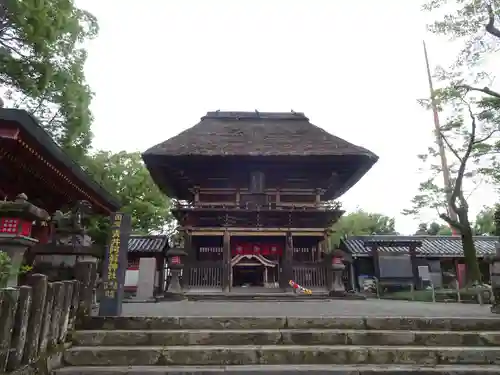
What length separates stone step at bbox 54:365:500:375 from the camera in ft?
12.0

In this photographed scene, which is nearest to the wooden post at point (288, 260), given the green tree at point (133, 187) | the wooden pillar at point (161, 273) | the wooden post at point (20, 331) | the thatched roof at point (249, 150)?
the thatched roof at point (249, 150)

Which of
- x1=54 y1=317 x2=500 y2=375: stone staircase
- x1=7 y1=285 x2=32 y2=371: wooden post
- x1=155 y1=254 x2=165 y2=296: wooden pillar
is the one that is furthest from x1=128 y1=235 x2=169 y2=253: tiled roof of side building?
x1=7 y1=285 x2=32 y2=371: wooden post

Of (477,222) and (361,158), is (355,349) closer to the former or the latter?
(361,158)

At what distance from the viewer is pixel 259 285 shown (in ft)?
48.1

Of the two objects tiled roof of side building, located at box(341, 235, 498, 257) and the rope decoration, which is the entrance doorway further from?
tiled roof of side building, located at box(341, 235, 498, 257)

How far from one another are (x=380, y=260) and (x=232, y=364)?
14.5 metres

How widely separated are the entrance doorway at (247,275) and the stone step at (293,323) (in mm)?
10334

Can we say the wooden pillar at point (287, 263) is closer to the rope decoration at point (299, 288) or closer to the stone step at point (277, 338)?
the rope decoration at point (299, 288)

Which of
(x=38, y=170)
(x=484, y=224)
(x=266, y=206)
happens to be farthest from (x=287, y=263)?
(x=484, y=224)

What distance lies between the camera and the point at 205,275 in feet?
40.2

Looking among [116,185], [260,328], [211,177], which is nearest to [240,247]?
[211,177]

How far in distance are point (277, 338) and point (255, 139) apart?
11.3 metres

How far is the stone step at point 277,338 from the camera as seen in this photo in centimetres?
428

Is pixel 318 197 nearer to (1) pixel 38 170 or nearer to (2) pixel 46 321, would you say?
(1) pixel 38 170
